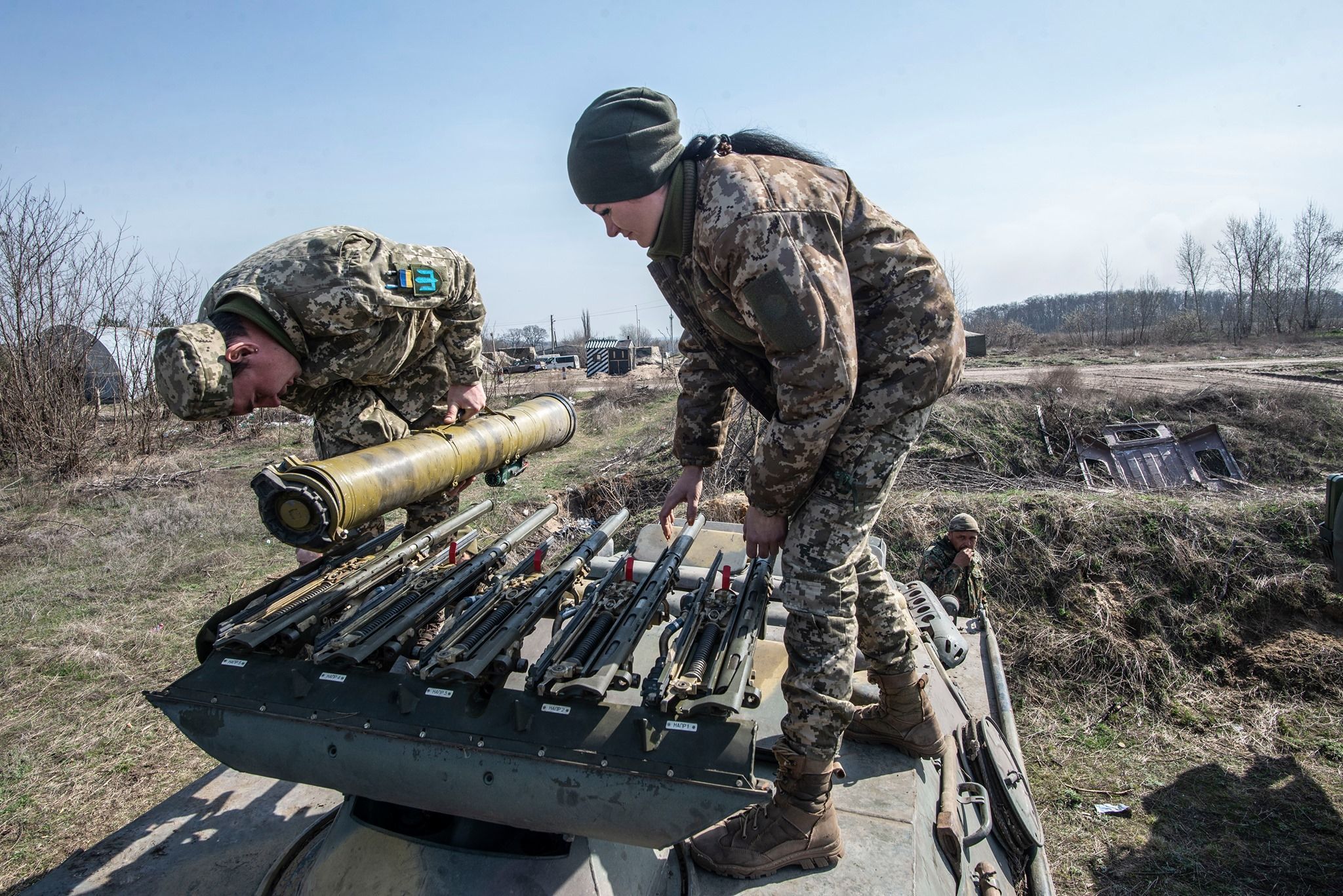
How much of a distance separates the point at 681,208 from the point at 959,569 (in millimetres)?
4650

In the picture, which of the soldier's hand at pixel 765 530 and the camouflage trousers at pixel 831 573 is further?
the soldier's hand at pixel 765 530

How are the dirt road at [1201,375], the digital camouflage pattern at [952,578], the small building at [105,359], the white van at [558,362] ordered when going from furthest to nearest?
the white van at [558,362] < the dirt road at [1201,375] < the small building at [105,359] < the digital camouflage pattern at [952,578]

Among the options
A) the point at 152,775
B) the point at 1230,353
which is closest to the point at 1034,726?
the point at 152,775

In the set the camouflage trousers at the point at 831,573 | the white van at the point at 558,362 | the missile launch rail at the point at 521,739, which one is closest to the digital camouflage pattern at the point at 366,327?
the missile launch rail at the point at 521,739

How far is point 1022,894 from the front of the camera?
10.3ft

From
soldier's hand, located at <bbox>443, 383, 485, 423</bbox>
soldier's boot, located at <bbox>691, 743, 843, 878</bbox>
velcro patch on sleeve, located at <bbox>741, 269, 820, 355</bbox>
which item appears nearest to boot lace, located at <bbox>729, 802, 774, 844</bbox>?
soldier's boot, located at <bbox>691, 743, 843, 878</bbox>

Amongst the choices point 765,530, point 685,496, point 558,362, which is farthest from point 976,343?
point 765,530

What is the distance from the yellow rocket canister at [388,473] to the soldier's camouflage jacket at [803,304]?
1.22m

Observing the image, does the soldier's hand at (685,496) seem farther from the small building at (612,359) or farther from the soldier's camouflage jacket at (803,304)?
the small building at (612,359)

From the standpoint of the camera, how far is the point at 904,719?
297 cm

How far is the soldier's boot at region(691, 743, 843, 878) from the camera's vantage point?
7.74 feet

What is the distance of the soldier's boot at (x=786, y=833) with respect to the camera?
2.36 meters

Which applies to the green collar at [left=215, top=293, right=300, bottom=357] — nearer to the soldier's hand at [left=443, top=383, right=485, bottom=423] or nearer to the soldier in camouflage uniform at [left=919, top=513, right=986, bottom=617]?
the soldier's hand at [left=443, top=383, right=485, bottom=423]

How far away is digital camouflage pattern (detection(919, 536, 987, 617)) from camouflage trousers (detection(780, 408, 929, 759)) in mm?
3892
